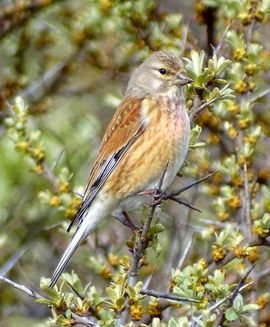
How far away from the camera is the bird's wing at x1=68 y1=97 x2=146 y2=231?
15.8ft

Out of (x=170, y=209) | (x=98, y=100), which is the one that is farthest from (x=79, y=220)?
(x=98, y=100)

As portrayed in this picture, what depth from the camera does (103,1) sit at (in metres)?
5.52

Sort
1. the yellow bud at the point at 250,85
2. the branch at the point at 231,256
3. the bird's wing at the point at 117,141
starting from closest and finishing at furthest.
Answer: the branch at the point at 231,256 → the bird's wing at the point at 117,141 → the yellow bud at the point at 250,85

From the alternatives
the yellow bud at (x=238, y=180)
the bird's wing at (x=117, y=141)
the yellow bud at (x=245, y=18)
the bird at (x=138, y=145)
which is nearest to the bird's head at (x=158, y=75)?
the bird at (x=138, y=145)

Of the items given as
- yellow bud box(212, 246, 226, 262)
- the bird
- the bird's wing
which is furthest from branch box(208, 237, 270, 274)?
the bird's wing

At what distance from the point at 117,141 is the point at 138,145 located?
0.11 m

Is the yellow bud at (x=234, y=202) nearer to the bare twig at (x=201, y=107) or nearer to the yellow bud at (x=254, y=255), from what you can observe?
the yellow bud at (x=254, y=255)

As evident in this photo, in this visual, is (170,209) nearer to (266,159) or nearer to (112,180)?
(266,159)

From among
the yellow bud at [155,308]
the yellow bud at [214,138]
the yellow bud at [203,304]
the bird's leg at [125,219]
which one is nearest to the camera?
the yellow bud at [203,304]

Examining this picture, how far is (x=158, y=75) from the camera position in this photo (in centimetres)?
493

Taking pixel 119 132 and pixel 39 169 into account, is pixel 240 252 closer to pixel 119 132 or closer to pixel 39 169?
pixel 119 132

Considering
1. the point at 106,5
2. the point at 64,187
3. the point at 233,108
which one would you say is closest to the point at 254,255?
the point at 233,108

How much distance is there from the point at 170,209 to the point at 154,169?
1.76 m

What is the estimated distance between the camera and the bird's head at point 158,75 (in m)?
4.84
